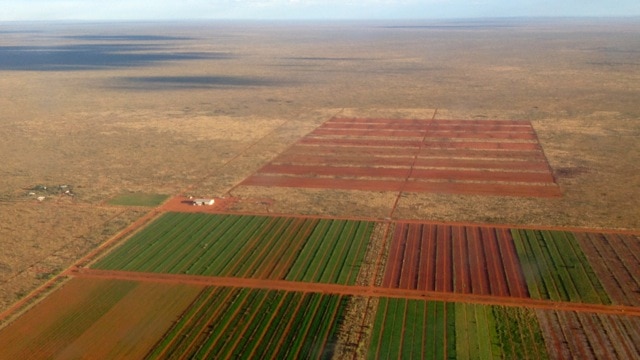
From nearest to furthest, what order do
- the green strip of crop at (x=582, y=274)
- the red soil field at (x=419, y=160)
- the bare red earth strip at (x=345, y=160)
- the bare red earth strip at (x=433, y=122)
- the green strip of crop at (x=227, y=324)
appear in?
1. the green strip of crop at (x=227, y=324)
2. the green strip of crop at (x=582, y=274)
3. the red soil field at (x=419, y=160)
4. the bare red earth strip at (x=345, y=160)
5. the bare red earth strip at (x=433, y=122)

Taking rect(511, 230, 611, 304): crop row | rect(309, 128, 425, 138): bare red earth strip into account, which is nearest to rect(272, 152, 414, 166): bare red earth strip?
rect(309, 128, 425, 138): bare red earth strip

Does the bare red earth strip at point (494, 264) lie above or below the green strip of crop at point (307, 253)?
below

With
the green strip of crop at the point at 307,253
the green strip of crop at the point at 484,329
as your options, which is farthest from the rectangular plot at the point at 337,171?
the green strip of crop at the point at 484,329

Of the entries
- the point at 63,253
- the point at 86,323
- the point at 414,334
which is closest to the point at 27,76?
the point at 63,253

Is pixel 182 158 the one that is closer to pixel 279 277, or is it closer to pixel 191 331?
pixel 279 277

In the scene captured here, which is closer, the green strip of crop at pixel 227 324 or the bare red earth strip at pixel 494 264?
the green strip of crop at pixel 227 324

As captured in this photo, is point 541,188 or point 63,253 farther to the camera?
point 541,188

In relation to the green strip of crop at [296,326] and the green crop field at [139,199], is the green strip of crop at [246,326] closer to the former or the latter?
the green strip of crop at [296,326]
